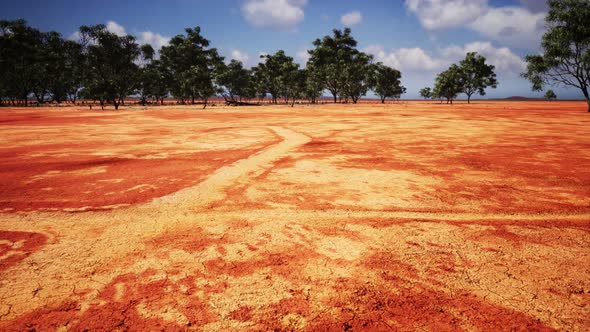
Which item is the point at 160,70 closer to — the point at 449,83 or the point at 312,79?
the point at 312,79

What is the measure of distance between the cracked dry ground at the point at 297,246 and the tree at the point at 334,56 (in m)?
62.4

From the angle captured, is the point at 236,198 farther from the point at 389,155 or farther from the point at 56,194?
the point at 389,155

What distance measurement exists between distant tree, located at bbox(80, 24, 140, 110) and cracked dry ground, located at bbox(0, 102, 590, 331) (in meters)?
43.0

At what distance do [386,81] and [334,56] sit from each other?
1622 cm

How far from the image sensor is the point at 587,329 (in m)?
2.52

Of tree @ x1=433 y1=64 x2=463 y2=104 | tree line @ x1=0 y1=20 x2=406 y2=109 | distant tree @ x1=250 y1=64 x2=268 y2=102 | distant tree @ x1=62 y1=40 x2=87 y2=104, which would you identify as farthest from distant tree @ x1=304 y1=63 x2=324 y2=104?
distant tree @ x1=62 y1=40 x2=87 y2=104

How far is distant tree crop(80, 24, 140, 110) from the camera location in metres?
44.3

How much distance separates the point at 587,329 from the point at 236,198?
507 centimetres

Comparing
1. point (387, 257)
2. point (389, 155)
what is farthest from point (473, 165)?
point (387, 257)

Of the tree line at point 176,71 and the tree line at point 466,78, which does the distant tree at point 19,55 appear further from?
the tree line at point 466,78

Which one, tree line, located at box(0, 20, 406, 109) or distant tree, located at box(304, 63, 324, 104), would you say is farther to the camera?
distant tree, located at box(304, 63, 324, 104)

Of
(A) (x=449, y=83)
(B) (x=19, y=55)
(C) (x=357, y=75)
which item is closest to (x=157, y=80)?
(B) (x=19, y=55)

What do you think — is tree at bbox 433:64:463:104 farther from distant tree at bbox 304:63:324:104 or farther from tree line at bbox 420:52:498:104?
distant tree at bbox 304:63:324:104

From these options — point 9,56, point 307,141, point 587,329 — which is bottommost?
point 587,329
